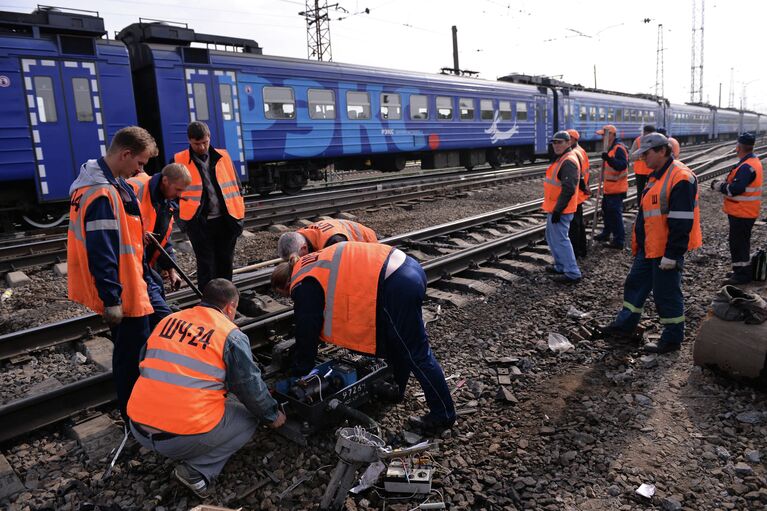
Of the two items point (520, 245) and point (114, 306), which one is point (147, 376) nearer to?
point (114, 306)

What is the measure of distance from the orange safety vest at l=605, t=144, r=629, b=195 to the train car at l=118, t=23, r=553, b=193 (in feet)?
24.9

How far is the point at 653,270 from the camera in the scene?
464 cm

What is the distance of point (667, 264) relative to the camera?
437cm

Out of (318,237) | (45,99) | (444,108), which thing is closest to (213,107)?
(45,99)

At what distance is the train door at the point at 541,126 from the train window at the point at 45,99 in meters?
18.0

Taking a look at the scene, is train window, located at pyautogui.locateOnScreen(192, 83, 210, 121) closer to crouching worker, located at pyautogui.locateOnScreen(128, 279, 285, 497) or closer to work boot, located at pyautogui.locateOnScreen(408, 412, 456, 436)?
crouching worker, located at pyautogui.locateOnScreen(128, 279, 285, 497)

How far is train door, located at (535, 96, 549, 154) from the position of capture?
2234 centimetres

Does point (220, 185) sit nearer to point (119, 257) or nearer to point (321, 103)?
point (119, 257)

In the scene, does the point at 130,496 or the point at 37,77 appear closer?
the point at 130,496

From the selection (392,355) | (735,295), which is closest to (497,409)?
(392,355)

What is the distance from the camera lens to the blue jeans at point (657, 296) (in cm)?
448

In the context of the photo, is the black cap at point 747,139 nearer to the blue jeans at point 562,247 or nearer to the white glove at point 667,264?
the blue jeans at point 562,247

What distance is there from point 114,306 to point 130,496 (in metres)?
1.06

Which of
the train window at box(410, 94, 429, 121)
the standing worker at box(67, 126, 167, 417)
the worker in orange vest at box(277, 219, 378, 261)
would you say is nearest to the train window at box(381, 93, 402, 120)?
the train window at box(410, 94, 429, 121)
